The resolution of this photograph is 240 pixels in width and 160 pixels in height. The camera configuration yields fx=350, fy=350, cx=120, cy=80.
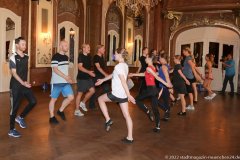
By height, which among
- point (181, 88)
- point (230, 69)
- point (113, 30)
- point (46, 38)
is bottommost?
point (181, 88)

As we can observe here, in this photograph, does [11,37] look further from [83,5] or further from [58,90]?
[58,90]

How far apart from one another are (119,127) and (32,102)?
154 cm

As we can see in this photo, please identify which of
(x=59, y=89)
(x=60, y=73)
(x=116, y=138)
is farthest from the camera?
(x=59, y=89)

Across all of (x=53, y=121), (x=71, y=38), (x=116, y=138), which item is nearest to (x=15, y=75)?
(x=53, y=121)

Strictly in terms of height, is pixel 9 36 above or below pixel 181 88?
above

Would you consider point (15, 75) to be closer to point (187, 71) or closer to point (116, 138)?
point (116, 138)

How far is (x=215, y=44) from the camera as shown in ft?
47.1

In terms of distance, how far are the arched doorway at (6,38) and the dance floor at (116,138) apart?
3467mm

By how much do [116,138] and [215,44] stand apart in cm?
1028

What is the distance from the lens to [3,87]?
10742 mm

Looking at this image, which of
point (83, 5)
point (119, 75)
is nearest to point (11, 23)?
point (83, 5)

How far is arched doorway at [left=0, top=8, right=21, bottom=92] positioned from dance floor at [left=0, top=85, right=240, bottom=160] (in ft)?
11.4

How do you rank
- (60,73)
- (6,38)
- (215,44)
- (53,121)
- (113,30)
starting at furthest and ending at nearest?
(113,30) → (215,44) → (6,38) → (53,121) → (60,73)

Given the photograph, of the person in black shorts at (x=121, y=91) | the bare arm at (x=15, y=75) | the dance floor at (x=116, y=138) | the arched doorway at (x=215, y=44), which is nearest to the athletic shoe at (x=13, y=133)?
the dance floor at (x=116, y=138)
